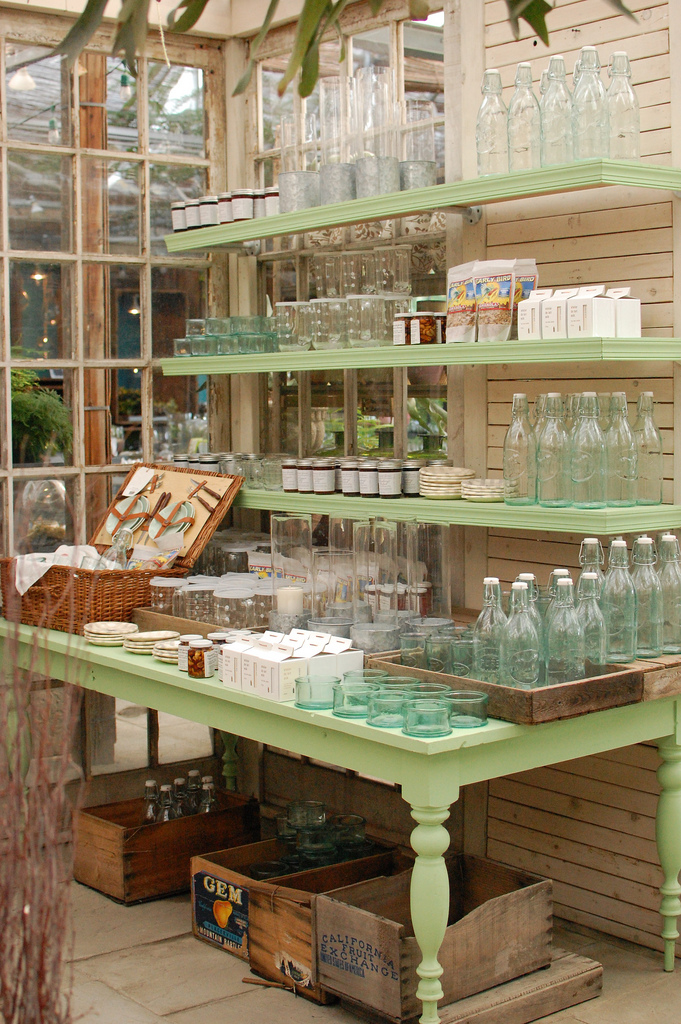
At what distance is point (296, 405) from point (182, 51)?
4.46 ft

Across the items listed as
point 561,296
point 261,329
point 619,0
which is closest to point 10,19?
point 261,329

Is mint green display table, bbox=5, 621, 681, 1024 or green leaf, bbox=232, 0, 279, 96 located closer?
green leaf, bbox=232, 0, 279, 96

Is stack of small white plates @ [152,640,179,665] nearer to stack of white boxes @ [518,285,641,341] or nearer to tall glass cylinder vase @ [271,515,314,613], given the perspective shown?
tall glass cylinder vase @ [271,515,314,613]

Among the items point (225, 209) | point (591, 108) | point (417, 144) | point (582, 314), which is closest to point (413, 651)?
point (582, 314)

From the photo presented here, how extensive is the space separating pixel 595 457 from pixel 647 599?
373mm

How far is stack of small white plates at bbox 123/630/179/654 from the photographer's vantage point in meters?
3.40

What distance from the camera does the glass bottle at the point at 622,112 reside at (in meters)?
3.01

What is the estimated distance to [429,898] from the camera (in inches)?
100

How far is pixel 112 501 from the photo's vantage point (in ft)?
13.8

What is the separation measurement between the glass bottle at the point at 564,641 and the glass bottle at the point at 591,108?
1.08 meters

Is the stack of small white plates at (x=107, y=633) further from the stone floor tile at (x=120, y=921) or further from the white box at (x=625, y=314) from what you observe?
the white box at (x=625, y=314)

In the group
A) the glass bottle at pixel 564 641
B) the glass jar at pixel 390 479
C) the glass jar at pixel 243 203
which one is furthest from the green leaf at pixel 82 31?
the glass jar at pixel 243 203

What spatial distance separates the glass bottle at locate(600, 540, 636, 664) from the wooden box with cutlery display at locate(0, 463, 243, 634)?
4.68 ft

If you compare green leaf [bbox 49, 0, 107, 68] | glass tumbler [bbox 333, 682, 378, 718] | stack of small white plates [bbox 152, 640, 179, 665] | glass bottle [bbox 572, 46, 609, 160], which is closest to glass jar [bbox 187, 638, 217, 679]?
stack of small white plates [bbox 152, 640, 179, 665]
